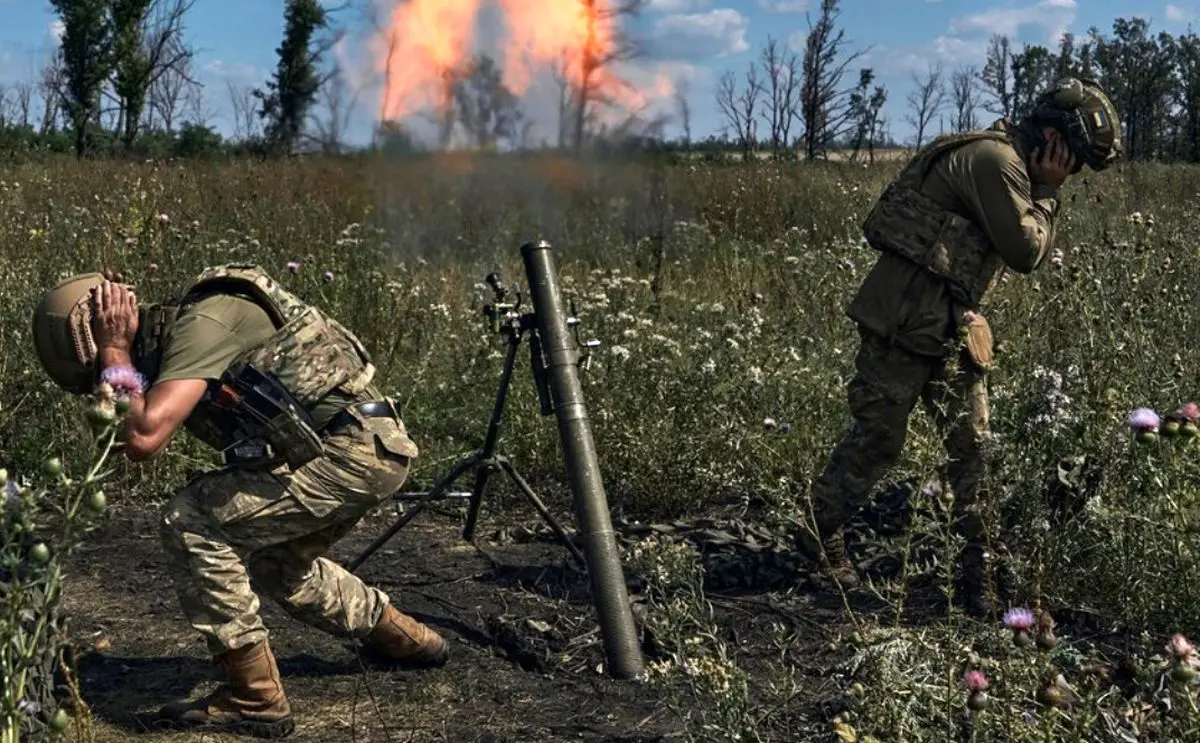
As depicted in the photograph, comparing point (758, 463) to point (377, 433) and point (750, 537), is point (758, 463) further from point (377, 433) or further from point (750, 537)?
point (377, 433)

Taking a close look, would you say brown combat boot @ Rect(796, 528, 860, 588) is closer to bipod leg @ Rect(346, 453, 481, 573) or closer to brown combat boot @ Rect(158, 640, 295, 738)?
bipod leg @ Rect(346, 453, 481, 573)

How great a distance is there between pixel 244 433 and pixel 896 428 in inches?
95.1

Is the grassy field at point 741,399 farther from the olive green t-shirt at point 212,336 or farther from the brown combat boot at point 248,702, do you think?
the brown combat boot at point 248,702

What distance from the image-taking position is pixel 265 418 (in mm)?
3703

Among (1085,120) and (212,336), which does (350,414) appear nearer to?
(212,336)

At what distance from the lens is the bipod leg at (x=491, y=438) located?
15.5 ft

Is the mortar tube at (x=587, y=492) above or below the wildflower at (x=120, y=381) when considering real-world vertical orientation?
below

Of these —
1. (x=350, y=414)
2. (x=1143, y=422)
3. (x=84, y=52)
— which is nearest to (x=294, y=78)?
(x=350, y=414)

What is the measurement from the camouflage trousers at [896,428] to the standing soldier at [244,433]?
70.1 inches

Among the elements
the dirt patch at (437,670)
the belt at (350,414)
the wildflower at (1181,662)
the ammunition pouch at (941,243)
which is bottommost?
the dirt patch at (437,670)

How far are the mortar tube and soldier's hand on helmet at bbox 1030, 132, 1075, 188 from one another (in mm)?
1785

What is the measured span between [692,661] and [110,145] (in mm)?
28804

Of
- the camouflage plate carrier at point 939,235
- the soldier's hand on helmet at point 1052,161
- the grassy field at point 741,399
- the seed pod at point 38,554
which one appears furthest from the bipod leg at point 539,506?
the seed pod at point 38,554

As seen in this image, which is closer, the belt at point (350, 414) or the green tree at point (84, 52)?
the belt at point (350, 414)
